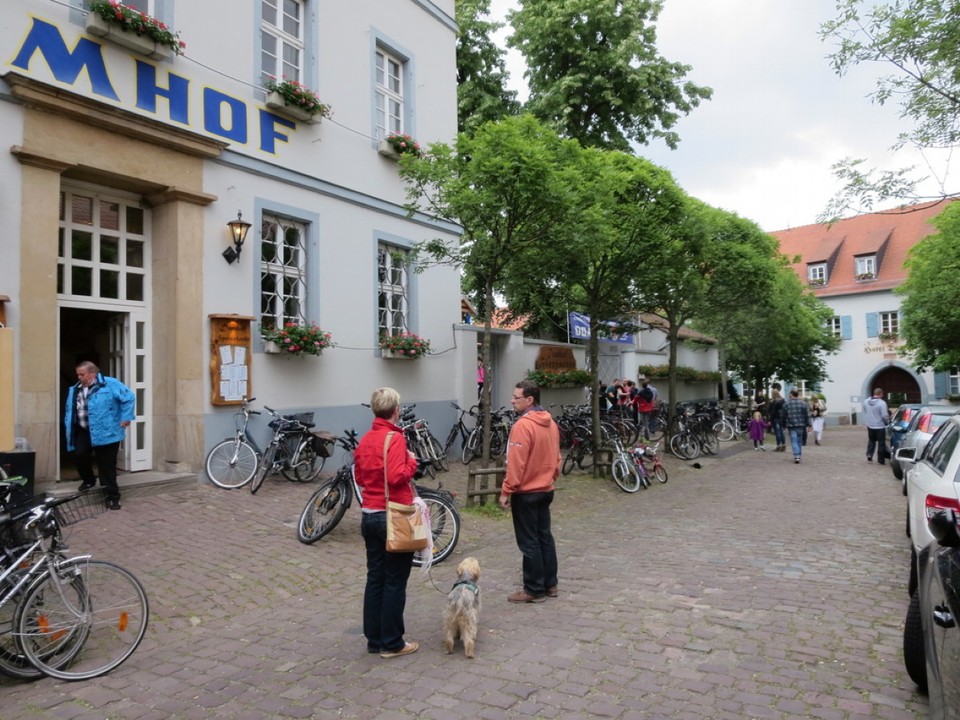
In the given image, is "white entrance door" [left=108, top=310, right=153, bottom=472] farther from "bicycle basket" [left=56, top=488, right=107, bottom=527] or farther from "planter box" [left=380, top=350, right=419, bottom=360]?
"bicycle basket" [left=56, top=488, right=107, bottom=527]

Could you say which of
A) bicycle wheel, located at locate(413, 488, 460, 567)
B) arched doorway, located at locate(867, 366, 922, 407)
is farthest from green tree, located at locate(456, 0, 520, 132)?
arched doorway, located at locate(867, 366, 922, 407)

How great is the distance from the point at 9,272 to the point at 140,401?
7.98 ft

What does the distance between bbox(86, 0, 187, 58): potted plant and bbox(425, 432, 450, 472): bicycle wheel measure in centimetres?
687

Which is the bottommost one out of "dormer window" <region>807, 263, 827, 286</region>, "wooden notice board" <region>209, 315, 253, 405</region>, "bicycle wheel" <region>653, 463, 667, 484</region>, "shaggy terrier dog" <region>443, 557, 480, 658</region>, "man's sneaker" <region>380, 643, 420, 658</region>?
"bicycle wheel" <region>653, 463, 667, 484</region>

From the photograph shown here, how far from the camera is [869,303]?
42594 millimetres

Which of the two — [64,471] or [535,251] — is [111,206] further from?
[535,251]

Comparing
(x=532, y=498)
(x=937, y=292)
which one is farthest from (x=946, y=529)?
(x=937, y=292)

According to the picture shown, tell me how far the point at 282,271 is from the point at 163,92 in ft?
9.37

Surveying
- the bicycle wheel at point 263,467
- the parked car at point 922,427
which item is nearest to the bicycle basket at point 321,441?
the bicycle wheel at point 263,467

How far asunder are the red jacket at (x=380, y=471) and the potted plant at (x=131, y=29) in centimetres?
668

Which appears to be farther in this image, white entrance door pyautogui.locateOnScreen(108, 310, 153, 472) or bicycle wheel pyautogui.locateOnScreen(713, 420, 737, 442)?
bicycle wheel pyautogui.locateOnScreen(713, 420, 737, 442)

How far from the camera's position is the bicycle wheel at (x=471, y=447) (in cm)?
1353

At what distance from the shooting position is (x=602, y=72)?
2070cm

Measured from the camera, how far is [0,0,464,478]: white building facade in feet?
25.2
